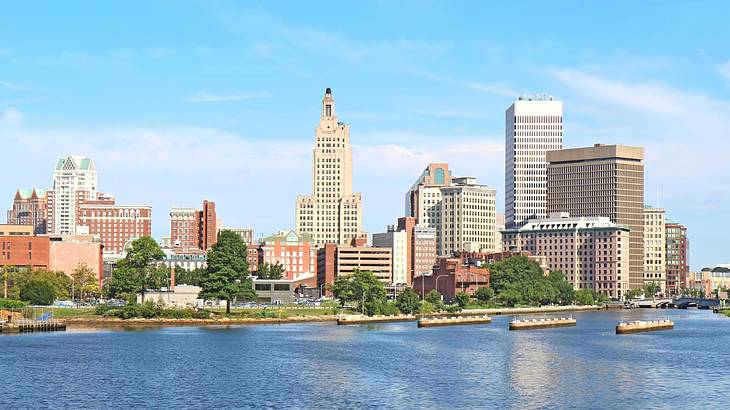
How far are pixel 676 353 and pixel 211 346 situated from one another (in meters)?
67.1

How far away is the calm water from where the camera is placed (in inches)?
4419

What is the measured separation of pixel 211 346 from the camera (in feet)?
563

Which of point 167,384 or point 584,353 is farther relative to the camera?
point 584,353

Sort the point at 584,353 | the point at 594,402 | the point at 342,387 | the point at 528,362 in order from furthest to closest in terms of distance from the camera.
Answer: the point at 584,353 < the point at 528,362 < the point at 342,387 < the point at 594,402

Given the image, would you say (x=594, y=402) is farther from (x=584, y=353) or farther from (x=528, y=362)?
(x=584, y=353)

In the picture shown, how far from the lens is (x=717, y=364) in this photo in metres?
153

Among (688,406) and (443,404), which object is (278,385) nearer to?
(443,404)

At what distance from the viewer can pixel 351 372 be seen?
13650cm

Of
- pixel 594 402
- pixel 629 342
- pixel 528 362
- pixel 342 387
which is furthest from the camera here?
pixel 629 342

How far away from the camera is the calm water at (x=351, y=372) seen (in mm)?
112250

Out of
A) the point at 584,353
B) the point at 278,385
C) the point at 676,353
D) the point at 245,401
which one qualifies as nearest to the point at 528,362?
the point at 584,353

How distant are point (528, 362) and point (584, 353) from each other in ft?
63.7

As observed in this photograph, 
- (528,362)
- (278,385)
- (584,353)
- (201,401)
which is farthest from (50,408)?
(584,353)

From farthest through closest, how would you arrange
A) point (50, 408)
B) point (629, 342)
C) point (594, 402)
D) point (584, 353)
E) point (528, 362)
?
point (629, 342)
point (584, 353)
point (528, 362)
point (594, 402)
point (50, 408)
